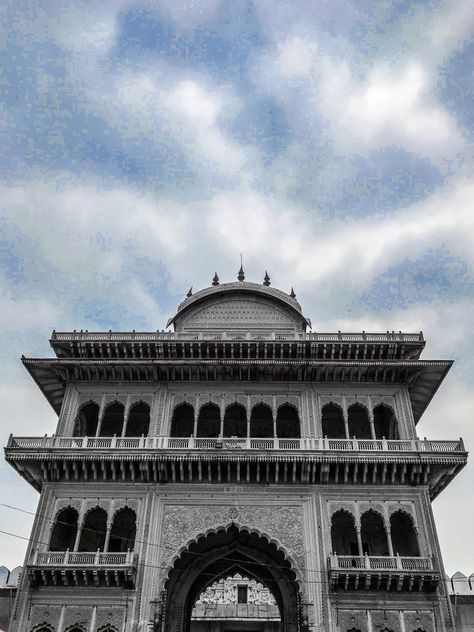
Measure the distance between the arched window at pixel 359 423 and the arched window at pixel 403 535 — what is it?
3.67 metres

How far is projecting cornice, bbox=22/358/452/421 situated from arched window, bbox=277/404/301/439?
1.41 meters

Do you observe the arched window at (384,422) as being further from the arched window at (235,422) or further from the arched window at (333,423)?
the arched window at (235,422)

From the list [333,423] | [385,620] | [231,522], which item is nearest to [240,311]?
[333,423]

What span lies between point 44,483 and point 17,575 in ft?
11.9

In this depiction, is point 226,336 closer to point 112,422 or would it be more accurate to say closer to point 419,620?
point 112,422

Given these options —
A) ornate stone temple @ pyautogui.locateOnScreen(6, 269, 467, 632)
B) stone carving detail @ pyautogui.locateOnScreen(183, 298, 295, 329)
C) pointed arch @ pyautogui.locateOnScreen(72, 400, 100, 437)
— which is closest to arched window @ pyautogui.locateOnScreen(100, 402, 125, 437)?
ornate stone temple @ pyautogui.locateOnScreen(6, 269, 467, 632)

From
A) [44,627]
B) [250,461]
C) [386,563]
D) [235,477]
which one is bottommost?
[44,627]

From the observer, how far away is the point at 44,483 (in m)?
23.0

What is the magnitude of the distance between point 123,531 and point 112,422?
15.4 feet

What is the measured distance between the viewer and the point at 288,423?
2588cm

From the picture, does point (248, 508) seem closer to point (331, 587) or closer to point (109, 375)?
point (331, 587)

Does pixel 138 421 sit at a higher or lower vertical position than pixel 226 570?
higher

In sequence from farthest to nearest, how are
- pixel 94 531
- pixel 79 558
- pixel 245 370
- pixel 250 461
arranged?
pixel 245 370
pixel 94 531
pixel 250 461
pixel 79 558

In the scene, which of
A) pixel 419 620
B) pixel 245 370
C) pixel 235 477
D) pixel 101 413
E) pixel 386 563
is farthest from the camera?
pixel 245 370
